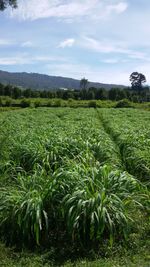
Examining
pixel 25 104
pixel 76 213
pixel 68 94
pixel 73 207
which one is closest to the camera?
pixel 76 213

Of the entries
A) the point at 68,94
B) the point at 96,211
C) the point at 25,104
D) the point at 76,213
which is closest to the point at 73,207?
the point at 76,213

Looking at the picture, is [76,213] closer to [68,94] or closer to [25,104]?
[25,104]

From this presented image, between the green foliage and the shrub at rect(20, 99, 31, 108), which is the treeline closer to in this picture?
the shrub at rect(20, 99, 31, 108)

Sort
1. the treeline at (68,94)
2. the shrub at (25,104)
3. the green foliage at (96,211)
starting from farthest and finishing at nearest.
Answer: the treeline at (68,94)
the shrub at (25,104)
the green foliage at (96,211)

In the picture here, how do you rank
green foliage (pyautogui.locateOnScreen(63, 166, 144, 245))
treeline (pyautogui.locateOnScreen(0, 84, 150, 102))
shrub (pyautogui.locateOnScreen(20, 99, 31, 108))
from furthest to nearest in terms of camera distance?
treeline (pyautogui.locateOnScreen(0, 84, 150, 102)) < shrub (pyautogui.locateOnScreen(20, 99, 31, 108)) < green foliage (pyautogui.locateOnScreen(63, 166, 144, 245))

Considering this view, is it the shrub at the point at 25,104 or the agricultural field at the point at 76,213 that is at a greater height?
the agricultural field at the point at 76,213

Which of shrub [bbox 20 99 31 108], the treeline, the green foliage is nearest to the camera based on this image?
the green foliage

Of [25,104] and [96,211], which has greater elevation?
[96,211]

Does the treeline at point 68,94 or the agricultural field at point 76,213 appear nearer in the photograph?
the agricultural field at point 76,213

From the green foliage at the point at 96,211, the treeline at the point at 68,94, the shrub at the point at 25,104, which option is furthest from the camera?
the treeline at the point at 68,94

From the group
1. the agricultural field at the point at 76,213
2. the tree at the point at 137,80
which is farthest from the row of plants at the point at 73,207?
the tree at the point at 137,80

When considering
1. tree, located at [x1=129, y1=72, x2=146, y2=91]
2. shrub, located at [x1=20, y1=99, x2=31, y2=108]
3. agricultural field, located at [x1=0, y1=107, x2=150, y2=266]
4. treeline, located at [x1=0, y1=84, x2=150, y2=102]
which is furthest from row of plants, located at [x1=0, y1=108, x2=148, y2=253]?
tree, located at [x1=129, y1=72, x2=146, y2=91]

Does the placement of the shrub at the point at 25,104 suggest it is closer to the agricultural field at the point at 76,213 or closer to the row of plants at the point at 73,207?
the agricultural field at the point at 76,213

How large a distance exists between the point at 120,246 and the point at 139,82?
108m
